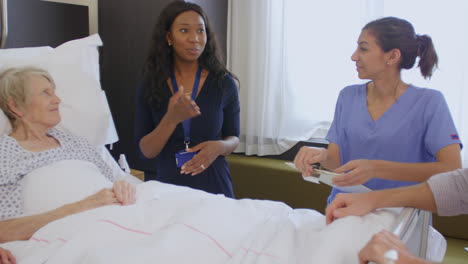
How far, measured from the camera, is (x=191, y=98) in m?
1.76

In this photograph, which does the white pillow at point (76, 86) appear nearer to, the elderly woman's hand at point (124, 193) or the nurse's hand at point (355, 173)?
the elderly woman's hand at point (124, 193)

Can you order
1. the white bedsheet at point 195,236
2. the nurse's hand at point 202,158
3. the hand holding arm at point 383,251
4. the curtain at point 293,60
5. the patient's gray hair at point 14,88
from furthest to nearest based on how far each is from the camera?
the curtain at point 293,60 → the nurse's hand at point 202,158 → the patient's gray hair at point 14,88 → the white bedsheet at point 195,236 → the hand holding arm at point 383,251

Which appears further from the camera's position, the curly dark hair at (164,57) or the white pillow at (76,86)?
the white pillow at (76,86)

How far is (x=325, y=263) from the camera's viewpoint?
881 millimetres

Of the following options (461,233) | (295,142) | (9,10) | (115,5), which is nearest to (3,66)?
(9,10)

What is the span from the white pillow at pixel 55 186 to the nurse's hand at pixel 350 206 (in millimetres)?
856

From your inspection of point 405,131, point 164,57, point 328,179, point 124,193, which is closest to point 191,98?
point 164,57

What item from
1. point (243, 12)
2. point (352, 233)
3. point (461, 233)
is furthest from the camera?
point (243, 12)

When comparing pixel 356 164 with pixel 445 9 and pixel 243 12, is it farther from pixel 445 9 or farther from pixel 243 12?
pixel 243 12

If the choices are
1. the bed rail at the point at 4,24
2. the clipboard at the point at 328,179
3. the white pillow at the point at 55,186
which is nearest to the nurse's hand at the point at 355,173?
the clipboard at the point at 328,179

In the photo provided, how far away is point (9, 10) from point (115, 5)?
73 cm

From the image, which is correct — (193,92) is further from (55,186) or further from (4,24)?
(4,24)

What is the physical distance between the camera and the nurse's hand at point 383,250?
75cm

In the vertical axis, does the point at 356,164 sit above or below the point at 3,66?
below
